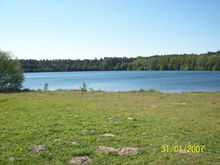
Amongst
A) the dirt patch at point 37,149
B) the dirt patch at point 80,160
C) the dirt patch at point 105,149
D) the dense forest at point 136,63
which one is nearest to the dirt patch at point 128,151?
the dirt patch at point 105,149

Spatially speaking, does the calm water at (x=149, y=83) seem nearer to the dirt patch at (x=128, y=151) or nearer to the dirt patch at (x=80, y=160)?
the dirt patch at (x=128, y=151)

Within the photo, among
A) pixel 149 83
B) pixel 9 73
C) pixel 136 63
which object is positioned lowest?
pixel 149 83

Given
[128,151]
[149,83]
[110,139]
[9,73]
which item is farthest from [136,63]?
[128,151]

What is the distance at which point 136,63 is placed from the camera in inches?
5920

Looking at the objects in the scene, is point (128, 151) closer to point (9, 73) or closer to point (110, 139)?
point (110, 139)

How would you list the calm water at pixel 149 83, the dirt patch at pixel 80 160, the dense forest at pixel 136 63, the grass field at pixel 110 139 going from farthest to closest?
the dense forest at pixel 136 63 < the calm water at pixel 149 83 < the grass field at pixel 110 139 < the dirt patch at pixel 80 160

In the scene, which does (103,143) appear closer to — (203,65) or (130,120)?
(130,120)

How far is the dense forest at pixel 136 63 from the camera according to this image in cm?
11600

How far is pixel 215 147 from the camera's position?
721cm

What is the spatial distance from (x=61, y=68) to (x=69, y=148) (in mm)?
161453

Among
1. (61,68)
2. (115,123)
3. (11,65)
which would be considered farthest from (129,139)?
(61,68)

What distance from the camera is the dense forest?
116000 mm

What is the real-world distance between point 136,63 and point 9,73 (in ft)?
387

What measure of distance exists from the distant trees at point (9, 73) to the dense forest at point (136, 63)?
245 feet
